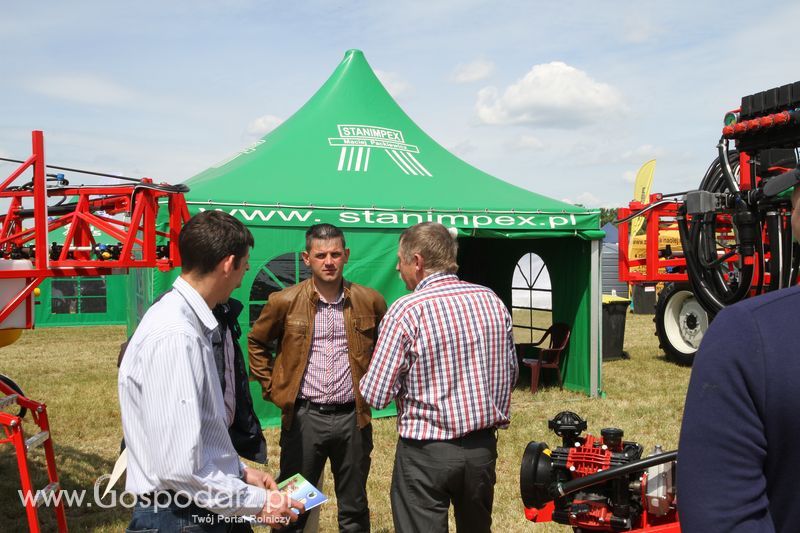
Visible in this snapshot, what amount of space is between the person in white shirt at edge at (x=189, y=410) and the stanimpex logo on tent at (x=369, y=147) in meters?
5.91

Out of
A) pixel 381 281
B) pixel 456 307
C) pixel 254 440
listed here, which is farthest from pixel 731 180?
pixel 381 281

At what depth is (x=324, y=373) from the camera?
11.4ft

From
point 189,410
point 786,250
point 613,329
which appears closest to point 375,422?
point 786,250

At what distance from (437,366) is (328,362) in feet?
3.25

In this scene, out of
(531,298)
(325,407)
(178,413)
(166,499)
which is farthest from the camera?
(531,298)

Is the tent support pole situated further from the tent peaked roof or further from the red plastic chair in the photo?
the red plastic chair

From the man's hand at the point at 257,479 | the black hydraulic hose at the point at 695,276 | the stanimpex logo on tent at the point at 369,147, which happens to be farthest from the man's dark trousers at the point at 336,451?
the stanimpex logo on tent at the point at 369,147

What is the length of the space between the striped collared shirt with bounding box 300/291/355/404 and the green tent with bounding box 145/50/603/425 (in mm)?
3437

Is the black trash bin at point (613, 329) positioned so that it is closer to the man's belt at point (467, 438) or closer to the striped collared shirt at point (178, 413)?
the man's belt at point (467, 438)

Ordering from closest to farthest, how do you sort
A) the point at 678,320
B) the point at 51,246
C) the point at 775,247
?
the point at 775,247, the point at 51,246, the point at 678,320

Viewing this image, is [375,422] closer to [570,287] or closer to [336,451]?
[570,287]

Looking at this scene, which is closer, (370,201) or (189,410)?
(189,410)

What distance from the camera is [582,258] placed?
8.64m

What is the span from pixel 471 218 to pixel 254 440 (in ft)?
16.6
